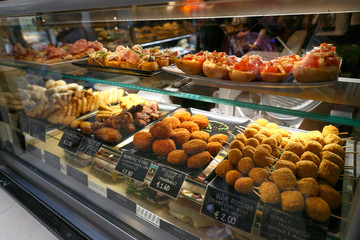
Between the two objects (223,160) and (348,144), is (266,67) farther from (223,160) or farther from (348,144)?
(348,144)

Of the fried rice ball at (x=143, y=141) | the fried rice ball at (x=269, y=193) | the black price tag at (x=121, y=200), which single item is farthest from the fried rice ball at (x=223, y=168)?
the black price tag at (x=121, y=200)

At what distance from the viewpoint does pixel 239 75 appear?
1.20 metres

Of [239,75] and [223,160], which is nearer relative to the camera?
[239,75]

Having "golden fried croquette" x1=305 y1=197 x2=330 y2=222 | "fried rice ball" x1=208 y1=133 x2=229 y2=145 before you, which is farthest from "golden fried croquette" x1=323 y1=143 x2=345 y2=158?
"fried rice ball" x1=208 y1=133 x2=229 y2=145

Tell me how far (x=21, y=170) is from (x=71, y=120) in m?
0.71

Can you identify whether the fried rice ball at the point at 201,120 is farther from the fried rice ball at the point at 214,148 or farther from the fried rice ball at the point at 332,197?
the fried rice ball at the point at 332,197

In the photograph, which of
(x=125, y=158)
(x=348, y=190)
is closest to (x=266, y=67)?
(x=348, y=190)

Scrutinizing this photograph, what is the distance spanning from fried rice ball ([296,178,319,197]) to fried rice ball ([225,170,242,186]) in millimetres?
308

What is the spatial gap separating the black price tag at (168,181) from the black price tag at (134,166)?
0.10 metres

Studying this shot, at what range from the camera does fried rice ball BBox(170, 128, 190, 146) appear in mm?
1816

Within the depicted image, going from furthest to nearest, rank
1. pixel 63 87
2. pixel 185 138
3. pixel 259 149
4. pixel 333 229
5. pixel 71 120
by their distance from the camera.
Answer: pixel 63 87
pixel 71 120
pixel 185 138
pixel 259 149
pixel 333 229

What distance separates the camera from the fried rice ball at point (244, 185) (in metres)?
1.33

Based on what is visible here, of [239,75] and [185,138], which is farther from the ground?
[239,75]

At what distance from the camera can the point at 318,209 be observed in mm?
1144
